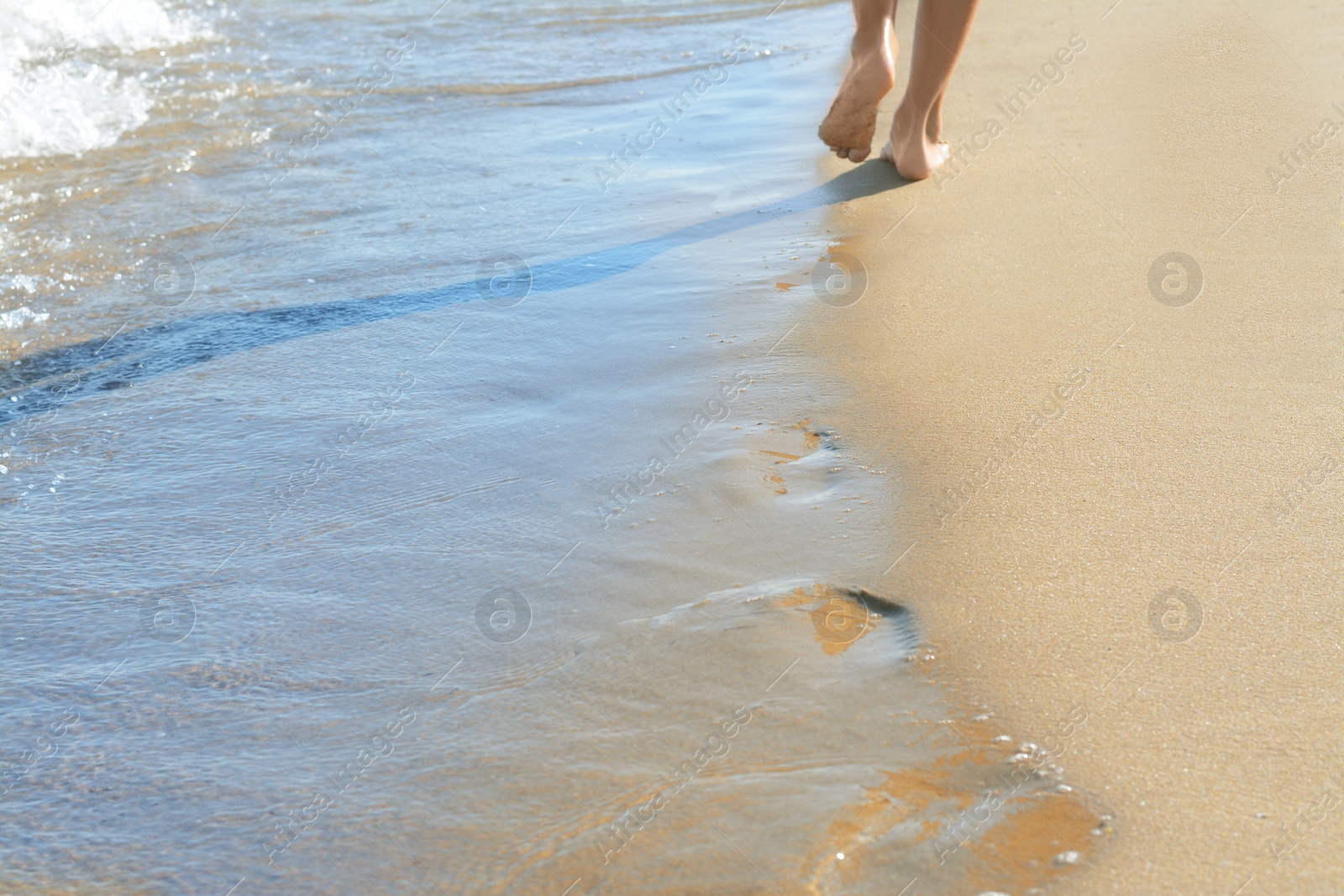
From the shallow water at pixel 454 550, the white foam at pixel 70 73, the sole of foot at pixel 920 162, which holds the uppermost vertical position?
the sole of foot at pixel 920 162

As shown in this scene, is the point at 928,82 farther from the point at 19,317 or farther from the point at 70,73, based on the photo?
the point at 70,73

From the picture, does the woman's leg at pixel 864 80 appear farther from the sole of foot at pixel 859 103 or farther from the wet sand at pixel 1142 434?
the wet sand at pixel 1142 434

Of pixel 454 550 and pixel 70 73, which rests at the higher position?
pixel 454 550

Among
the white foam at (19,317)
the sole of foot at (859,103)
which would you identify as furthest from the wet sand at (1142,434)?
the white foam at (19,317)

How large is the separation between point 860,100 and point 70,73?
4.63 meters

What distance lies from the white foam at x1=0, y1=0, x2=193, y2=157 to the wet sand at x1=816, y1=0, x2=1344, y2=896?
3.43m

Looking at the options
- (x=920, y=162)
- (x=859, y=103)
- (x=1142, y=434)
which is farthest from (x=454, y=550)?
(x=920, y=162)

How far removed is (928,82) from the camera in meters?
3.38

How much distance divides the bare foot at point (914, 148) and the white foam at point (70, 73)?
3.32 m

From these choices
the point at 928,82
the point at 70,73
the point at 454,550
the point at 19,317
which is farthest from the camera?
the point at 70,73

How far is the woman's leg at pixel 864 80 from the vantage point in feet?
10.3

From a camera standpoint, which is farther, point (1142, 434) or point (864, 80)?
point (864, 80)

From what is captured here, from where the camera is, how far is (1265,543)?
5.74 feet

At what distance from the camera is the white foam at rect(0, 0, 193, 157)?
4.75 meters
